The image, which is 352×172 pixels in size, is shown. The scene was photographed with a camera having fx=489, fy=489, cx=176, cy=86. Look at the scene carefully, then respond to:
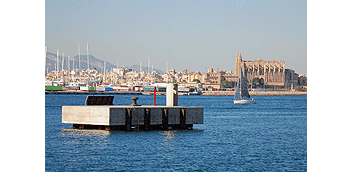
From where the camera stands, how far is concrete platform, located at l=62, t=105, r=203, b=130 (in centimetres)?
3216

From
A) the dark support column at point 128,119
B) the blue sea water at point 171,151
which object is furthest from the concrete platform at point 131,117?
the blue sea water at point 171,151

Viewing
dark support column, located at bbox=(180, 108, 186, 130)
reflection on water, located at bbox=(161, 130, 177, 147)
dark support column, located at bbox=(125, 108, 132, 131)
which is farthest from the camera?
dark support column, located at bbox=(180, 108, 186, 130)

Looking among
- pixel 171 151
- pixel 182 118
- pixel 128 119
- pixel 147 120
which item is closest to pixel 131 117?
pixel 128 119

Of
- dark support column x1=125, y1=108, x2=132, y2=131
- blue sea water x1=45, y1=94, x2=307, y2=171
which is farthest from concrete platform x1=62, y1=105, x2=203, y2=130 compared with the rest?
blue sea water x1=45, y1=94, x2=307, y2=171

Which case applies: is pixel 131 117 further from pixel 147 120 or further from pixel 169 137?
pixel 169 137

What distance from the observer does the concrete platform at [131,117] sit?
3216cm

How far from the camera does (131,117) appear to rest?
33.0 metres

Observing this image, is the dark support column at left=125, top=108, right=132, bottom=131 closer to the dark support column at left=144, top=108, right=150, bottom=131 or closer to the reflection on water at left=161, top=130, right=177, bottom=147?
the dark support column at left=144, top=108, right=150, bottom=131

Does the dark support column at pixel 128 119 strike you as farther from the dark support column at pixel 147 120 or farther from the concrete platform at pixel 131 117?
the dark support column at pixel 147 120
